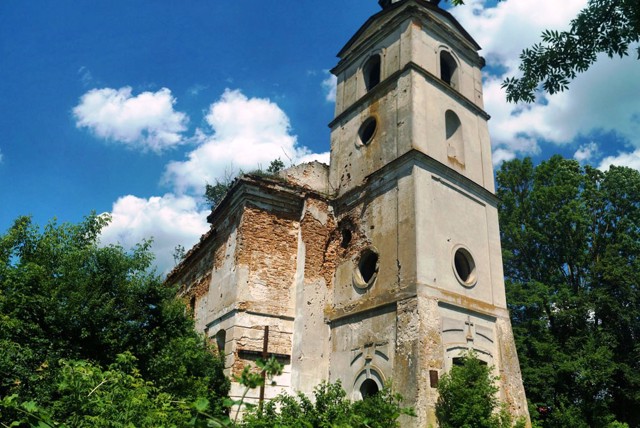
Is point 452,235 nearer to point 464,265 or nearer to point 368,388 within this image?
point 464,265

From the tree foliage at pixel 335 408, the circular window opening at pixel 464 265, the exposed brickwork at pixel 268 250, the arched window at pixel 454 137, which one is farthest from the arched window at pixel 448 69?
the tree foliage at pixel 335 408

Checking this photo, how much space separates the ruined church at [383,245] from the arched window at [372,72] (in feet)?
0.13

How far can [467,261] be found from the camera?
1255cm

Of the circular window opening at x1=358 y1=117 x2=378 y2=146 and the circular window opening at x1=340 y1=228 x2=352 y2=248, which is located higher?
the circular window opening at x1=358 y1=117 x2=378 y2=146

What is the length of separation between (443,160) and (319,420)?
23.2 ft

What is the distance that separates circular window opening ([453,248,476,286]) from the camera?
12.3 metres

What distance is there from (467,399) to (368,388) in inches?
99.6

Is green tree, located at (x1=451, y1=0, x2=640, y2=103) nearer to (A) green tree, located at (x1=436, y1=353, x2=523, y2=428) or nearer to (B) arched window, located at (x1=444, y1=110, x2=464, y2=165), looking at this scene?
(A) green tree, located at (x1=436, y1=353, x2=523, y2=428)

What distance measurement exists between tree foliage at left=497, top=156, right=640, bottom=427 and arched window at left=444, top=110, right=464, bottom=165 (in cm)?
864

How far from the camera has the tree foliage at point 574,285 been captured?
1727cm

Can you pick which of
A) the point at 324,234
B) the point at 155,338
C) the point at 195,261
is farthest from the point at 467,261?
the point at 195,261

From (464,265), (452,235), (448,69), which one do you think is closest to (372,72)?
(448,69)

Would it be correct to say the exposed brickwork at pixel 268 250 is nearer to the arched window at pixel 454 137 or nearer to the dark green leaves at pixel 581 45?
the arched window at pixel 454 137

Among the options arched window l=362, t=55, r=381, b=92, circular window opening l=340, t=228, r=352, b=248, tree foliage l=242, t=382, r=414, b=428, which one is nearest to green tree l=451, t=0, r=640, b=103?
tree foliage l=242, t=382, r=414, b=428
